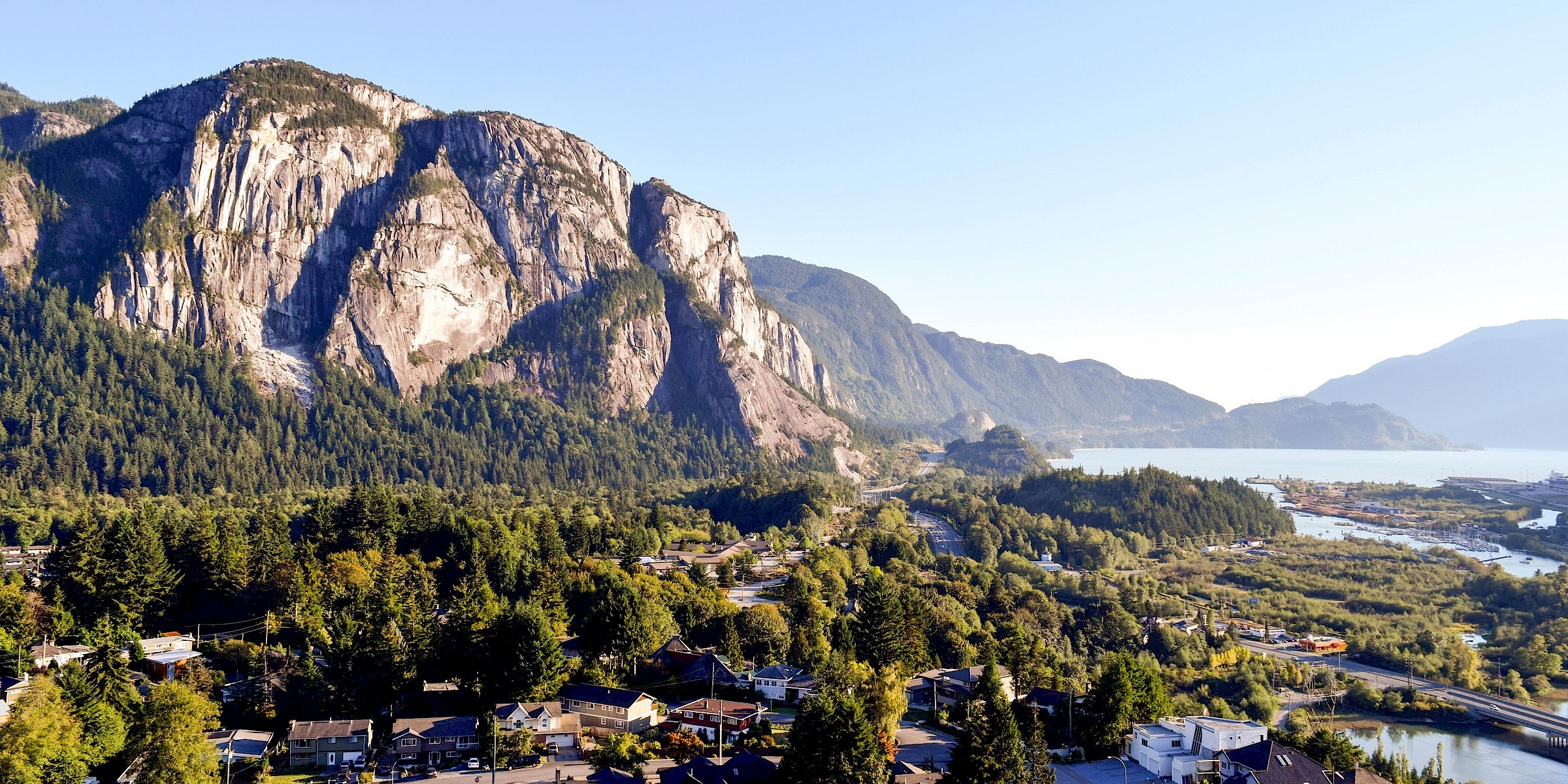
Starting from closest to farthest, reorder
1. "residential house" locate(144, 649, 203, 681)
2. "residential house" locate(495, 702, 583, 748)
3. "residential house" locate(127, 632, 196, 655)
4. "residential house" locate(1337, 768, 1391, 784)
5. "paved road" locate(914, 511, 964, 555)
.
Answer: "residential house" locate(1337, 768, 1391, 784) → "residential house" locate(495, 702, 583, 748) → "residential house" locate(144, 649, 203, 681) → "residential house" locate(127, 632, 196, 655) → "paved road" locate(914, 511, 964, 555)

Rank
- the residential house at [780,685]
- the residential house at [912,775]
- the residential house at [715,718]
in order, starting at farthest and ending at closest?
the residential house at [780,685]
the residential house at [715,718]
the residential house at [912,775]

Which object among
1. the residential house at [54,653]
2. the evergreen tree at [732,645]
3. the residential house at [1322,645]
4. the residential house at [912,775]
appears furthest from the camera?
the residential house at [1322,645]

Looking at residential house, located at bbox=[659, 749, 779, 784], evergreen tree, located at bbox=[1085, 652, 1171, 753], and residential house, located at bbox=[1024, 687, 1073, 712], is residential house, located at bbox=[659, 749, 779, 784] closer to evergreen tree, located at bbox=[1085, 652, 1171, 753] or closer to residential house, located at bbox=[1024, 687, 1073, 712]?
residential house, located at bbox=[1024, 687, 1073, 712]

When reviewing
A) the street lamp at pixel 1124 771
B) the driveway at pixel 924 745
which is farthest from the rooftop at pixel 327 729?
the street lamp at pixel 1124 771

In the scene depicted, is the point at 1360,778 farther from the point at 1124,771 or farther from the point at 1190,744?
the point at 1124,771

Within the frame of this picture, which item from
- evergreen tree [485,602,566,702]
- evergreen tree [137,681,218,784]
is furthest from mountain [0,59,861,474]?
evergreen tree [137,681,218,784]

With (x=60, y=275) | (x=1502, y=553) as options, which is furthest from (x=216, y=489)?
(x=1502, y=553)

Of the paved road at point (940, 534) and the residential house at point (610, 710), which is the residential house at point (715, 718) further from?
the paved road at point (940, 534)

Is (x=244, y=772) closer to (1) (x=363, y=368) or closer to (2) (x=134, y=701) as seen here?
(2) (x=134, y=701)
